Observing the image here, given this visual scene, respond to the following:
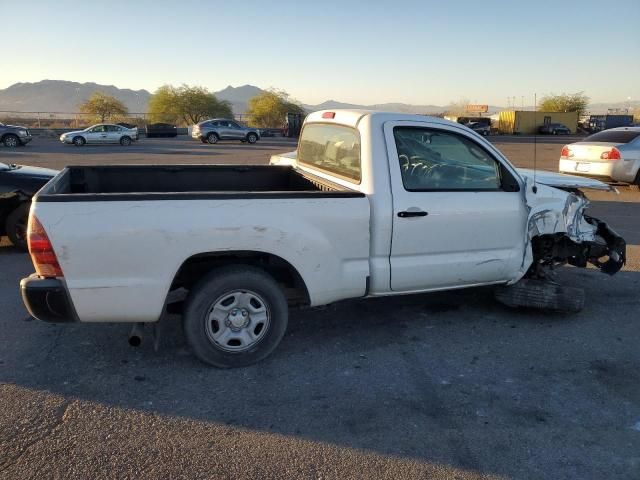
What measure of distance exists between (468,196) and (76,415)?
317 cm

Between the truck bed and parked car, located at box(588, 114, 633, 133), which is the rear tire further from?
parked car, located at box(588, 114, 633, 133)

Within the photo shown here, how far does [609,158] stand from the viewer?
38.7 ft

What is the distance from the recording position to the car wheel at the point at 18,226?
7.11 meters

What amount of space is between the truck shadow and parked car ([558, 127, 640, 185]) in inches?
314

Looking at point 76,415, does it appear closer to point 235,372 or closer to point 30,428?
point 30,428

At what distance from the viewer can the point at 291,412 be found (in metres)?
3.28

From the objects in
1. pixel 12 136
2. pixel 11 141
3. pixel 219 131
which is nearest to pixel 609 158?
pixel 219 131

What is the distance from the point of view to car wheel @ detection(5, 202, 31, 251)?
711 centimetres

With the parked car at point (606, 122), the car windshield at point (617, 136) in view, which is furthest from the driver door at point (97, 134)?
→ the parked car at point (606, 122)

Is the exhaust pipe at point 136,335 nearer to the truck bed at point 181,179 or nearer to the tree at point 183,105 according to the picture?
the truck bed at point 181,179

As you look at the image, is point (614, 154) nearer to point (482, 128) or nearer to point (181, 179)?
point (181, 179)

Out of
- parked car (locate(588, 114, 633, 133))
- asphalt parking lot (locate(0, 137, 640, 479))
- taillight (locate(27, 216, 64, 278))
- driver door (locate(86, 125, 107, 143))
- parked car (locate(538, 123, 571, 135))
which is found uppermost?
parked car (locate(588, 114, 633, 133))

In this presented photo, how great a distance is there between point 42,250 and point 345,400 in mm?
2118

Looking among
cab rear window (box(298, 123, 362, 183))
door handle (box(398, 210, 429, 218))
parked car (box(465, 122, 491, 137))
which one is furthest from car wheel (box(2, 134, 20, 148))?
parked car (box(465, 122, 491, 137))
